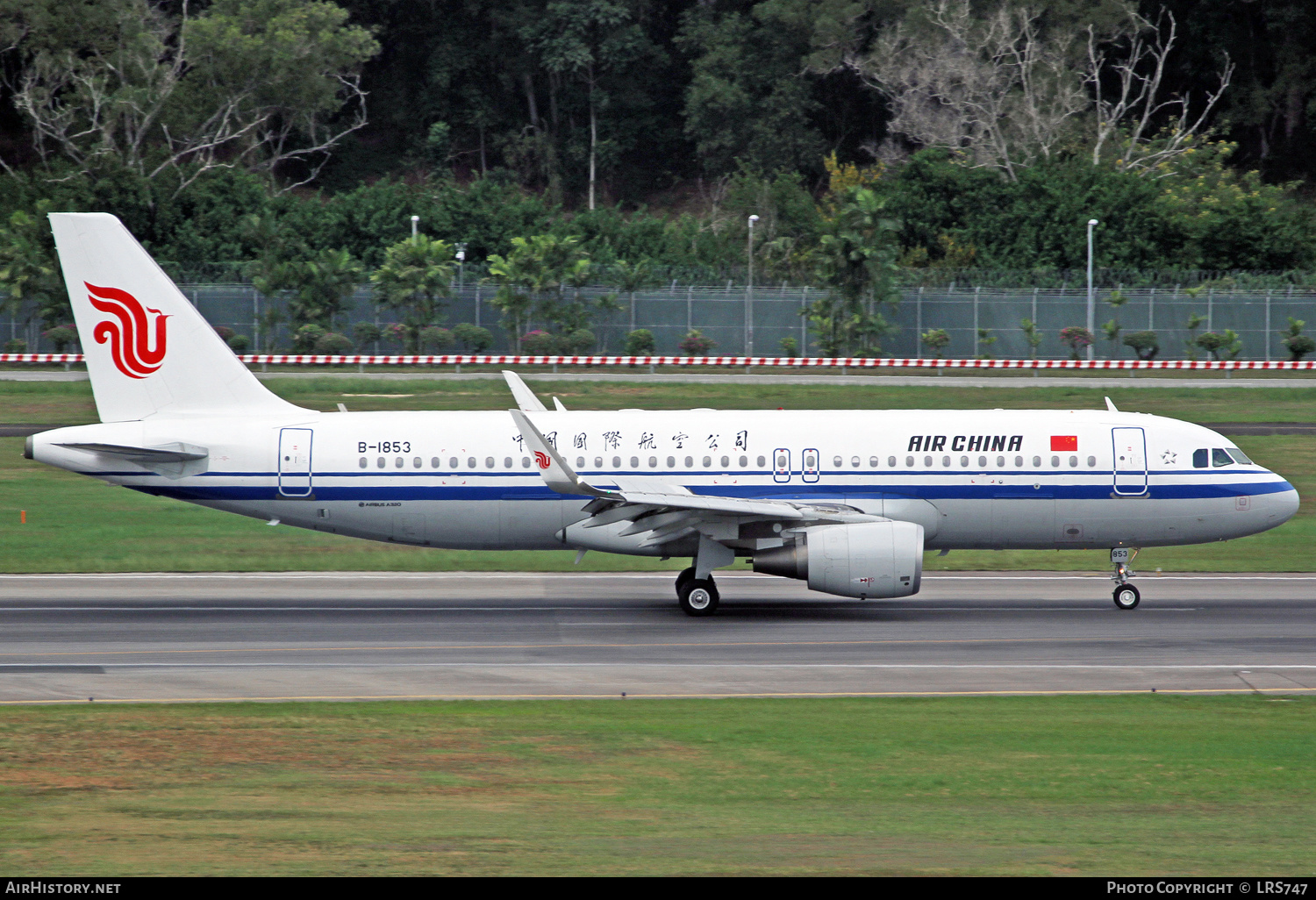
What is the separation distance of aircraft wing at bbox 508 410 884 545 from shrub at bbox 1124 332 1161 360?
177 feet

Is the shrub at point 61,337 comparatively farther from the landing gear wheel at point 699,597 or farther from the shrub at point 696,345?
the landing gear wheel at point 699,597

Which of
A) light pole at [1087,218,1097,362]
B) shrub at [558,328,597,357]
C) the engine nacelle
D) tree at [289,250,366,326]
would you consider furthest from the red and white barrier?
the engine nacelle

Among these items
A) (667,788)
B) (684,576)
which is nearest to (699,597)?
(684,576)

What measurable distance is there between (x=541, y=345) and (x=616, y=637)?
5318 cm

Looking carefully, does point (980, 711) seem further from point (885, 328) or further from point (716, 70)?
point (716, 70)

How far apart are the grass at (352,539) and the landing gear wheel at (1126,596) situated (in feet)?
19.1

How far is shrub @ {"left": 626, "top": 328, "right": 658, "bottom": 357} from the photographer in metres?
79.7

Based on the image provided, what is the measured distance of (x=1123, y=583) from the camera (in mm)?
29266

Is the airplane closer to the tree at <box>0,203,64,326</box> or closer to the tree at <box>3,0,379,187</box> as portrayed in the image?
the tree at <box>0,203,64,326</box>

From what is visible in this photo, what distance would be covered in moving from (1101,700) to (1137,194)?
253ft

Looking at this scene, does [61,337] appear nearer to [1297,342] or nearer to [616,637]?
[616,637]

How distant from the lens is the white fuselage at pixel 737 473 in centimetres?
2900

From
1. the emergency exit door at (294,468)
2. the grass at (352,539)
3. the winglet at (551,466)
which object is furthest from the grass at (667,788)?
the grass at (352,539)

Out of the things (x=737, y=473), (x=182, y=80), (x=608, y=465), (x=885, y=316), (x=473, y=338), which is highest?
(x=182, y=80)
